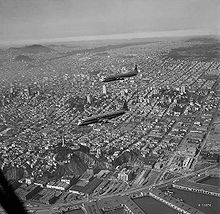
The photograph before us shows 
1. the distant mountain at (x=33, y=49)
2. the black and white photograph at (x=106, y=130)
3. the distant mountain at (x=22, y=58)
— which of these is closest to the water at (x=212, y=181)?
the black and white photograph at (x=106, y=130)

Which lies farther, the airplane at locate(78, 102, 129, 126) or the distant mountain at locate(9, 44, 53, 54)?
the distant mountain at locate(9, 44, 53, 54)

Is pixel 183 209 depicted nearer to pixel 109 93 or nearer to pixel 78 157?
pixel 78 157

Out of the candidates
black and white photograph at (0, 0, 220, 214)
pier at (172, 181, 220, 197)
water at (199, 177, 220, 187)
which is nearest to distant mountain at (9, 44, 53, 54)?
black and white photograph at (0, 0, 220, 214)

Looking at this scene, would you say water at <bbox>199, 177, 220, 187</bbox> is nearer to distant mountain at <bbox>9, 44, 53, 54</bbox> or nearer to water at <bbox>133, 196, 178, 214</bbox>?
water at <bbox>133, 196, 178, 214</bbox>

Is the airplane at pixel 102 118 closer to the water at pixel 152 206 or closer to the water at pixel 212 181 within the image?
the water at pixel 152 206

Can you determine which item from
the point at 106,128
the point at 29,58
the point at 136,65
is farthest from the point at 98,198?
the point at 29,58

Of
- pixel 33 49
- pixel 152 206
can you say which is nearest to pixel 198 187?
pixel 152 206

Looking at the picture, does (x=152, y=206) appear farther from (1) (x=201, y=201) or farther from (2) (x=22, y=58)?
(2) (x=22, y=58)
